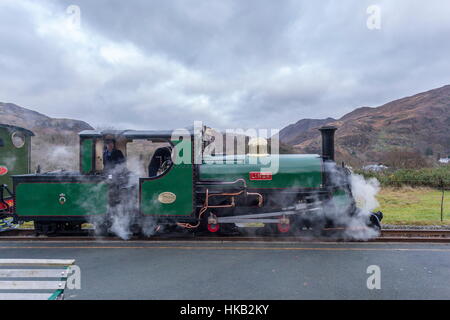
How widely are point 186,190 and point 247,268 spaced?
2176mm

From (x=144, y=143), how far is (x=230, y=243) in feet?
10.2

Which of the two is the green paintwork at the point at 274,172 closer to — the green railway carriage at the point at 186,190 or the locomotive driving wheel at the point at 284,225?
the green railway carriage at the point at 186,190

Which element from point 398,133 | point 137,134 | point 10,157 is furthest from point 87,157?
point 398,133

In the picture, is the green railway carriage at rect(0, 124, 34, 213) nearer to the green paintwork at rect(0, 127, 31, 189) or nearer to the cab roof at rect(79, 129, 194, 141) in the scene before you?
the green paintwork at rect(0, 127, 31, 189)

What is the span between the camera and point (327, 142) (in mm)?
7117

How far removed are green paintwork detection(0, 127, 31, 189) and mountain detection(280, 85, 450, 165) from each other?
1693 inches

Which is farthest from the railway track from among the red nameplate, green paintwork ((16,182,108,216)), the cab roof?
the cab roof

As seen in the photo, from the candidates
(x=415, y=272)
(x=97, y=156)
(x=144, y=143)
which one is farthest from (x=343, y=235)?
(x=97, y=156)

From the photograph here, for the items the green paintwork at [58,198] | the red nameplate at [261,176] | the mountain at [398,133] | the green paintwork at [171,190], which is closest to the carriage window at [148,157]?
the green paintwork at [171,190]

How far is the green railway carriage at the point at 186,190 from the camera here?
6.29 metres

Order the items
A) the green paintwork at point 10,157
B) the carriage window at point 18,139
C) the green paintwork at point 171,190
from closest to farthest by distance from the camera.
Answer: the green paintwork at point 171,190 < the green paintwork at point 10,157 < the carriage window at point 18,139

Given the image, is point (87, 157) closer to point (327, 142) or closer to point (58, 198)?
point (58, 198)

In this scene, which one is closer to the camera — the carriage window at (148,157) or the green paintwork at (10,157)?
the carriage window at (148,157)
